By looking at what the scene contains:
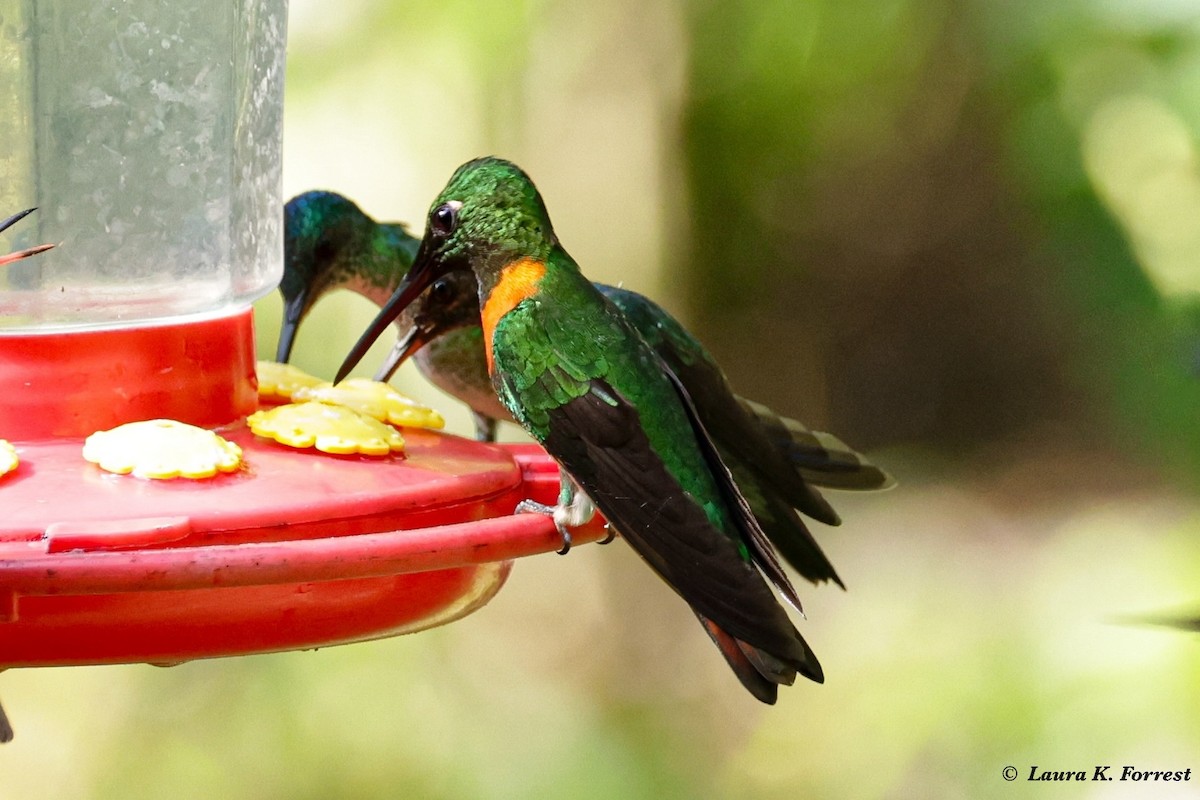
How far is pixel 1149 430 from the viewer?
6.12 metres

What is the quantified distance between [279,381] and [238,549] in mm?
1248

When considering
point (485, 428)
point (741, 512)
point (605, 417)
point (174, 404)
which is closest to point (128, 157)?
point (174, 404)

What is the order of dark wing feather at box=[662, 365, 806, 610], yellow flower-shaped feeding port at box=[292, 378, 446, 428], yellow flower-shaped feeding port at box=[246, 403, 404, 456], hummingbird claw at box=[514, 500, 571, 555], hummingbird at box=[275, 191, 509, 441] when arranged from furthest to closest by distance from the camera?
hummingbird at box=[275, 191, 509, 441], yellow flower-shaped feeding port at box=[292, 378, 446, 428], dark wing feather at box=[662, 365, 806, 610], yellow flower-shaped feeding port at box=[246, 403, 404, 456], hummingbird claw at box=[514, 500, 571, 555]

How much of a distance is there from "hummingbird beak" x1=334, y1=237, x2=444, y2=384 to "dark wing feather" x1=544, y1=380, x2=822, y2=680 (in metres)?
0.39

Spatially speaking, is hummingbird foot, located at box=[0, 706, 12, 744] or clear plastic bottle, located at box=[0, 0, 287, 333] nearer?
hummingbird foot, located at box=[0, 706, 12, 744]

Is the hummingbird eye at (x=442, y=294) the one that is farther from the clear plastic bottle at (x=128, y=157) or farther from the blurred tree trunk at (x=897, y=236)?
the blurred tree trunk at (x=897, y=236)

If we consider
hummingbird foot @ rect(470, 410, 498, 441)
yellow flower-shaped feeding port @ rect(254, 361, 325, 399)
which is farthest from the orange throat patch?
hummingbird foot @ rect(470, 410, 498, 441)

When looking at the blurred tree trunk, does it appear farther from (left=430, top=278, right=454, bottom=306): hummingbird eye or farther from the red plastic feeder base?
the red plastic feeder base

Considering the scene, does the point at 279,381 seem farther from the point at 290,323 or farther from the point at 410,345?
the point at 290,323

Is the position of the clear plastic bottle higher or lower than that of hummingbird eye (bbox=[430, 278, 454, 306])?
higher

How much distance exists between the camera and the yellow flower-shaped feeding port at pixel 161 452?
2105 mm

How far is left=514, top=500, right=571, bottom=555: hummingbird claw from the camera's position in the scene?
7.25 ft

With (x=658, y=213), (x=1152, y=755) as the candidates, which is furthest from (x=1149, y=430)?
(x=658, y=213)

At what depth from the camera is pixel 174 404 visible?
7.96ft
